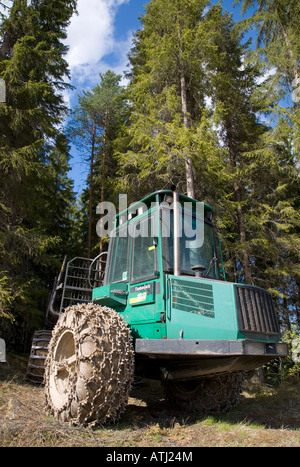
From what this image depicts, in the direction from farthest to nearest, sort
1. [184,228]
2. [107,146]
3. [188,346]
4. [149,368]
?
[107,146] → [149,368] → [184,228] → [188,346]

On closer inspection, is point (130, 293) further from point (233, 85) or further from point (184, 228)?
point (233, 85)

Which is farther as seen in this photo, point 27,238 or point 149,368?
point 27,238

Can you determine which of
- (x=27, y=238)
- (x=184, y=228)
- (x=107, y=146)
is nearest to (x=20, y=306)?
(x=27, y=238)

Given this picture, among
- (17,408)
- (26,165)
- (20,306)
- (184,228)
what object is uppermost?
(26,165)

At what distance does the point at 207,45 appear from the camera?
1079 cm

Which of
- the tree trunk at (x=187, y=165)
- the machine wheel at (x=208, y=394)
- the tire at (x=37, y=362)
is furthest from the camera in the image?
the tree trunk at (x=187, y=165)

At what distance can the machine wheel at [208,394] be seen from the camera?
5.16 meters

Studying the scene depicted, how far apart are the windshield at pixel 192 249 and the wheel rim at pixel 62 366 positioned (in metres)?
1.71

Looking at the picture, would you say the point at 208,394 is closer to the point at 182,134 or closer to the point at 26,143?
the point at 182,134

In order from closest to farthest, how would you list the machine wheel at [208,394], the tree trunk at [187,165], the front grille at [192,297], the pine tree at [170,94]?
1. the front grille at [192,297]
2. the machine wheel at [208,394]
3. the tree trunk at [187,165]
4. the pine tree at [170,94]

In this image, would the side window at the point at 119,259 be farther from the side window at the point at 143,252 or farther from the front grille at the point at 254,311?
the front grille at the point at 254,311

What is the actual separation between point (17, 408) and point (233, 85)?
42.0ft

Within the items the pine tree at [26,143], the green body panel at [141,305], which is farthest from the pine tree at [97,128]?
the green body panel at [141,305]

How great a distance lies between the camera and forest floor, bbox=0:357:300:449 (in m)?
3.24
